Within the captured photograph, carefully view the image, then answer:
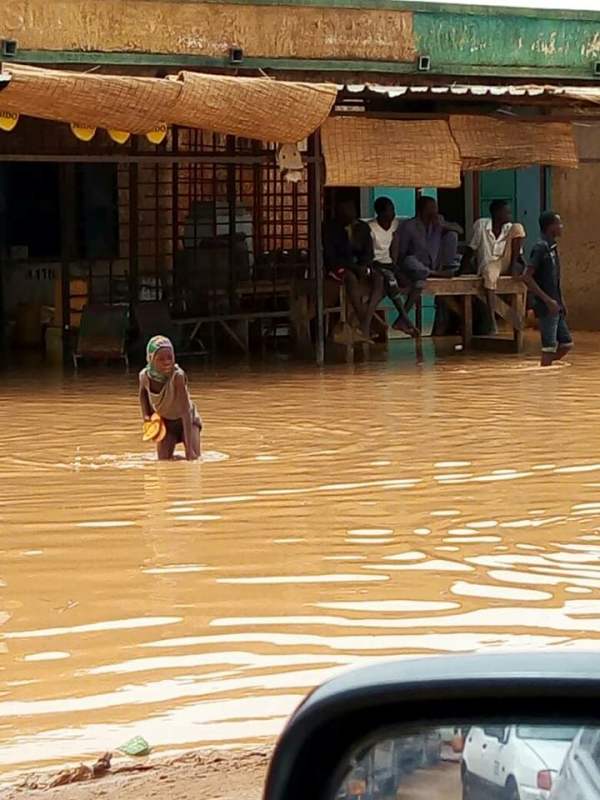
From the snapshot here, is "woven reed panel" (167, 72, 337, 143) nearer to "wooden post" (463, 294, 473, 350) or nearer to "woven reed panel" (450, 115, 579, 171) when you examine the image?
"woven reed panel" (450, 115, 579, 171)

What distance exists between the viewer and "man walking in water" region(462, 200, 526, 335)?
16109 mm

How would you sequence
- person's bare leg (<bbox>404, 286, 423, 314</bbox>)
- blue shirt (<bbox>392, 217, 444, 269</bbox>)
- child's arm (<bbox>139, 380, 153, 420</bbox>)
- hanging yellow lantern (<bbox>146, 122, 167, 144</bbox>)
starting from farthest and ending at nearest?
blue shirt (<bbox>392, 217, 444, 269</bbox>), person's bare leg (<bbox>404, 286, 423, 314</bbox>), hanging yellow lantern (<bbox>146, 122, 167, 144</bbox>), child's arm (<bbox>139, 380, 153, 420</bbox>)

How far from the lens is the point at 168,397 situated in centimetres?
895

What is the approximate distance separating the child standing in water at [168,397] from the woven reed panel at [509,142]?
22.1 feet

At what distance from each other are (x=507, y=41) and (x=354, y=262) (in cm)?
288

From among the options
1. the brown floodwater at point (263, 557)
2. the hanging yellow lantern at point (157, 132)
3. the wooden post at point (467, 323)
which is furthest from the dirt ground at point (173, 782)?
the wooden post at point (467, 323)

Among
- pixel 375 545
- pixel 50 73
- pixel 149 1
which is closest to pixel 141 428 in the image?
pixel 50 73

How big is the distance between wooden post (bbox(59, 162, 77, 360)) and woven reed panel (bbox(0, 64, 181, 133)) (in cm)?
361

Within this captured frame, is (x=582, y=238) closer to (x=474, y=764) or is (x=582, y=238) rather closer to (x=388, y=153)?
(x=388, y=153)

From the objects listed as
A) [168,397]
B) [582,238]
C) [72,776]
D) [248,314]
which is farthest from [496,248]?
[72,776]

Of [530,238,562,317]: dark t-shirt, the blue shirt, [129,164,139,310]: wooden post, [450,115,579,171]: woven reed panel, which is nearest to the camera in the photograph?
[530,238,562,317]: dark t-shirt

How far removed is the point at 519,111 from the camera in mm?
17484

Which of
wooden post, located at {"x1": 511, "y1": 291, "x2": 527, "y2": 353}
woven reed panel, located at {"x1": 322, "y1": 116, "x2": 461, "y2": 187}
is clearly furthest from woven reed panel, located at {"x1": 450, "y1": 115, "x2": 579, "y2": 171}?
wooden post, located at {"x1": 511, "y1": 291, "x2": 527, "y2": 353}

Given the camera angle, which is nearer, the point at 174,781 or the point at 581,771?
the point at 581,771
